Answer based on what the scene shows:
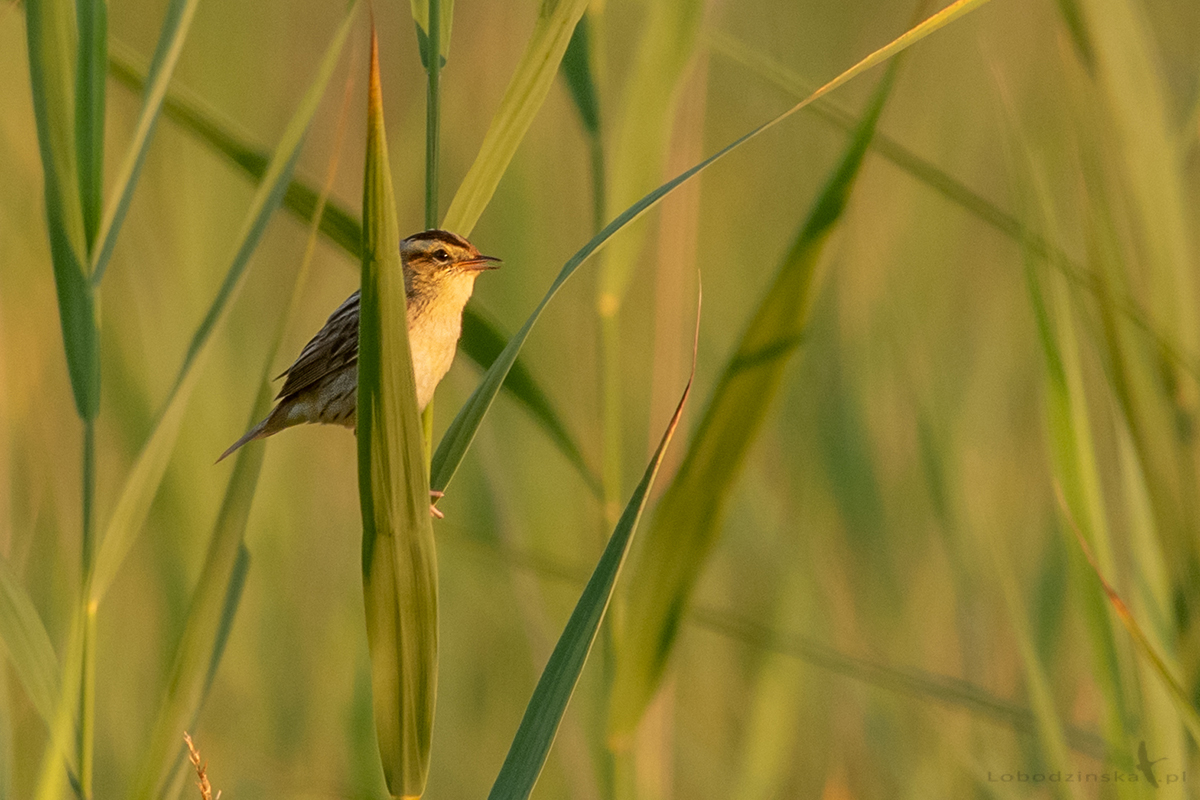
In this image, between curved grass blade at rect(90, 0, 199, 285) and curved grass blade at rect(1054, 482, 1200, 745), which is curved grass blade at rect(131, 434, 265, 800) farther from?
curved grass blade at rect(1054, 482, 1200, 745)

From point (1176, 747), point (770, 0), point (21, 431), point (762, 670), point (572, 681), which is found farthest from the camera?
point (770, 0)

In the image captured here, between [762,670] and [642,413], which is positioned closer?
[762,670]

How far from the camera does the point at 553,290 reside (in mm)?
1397

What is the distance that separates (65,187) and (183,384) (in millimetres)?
346

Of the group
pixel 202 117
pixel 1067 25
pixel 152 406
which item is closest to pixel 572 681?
pixel 202 117

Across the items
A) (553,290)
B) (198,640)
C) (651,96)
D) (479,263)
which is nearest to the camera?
(553,290)

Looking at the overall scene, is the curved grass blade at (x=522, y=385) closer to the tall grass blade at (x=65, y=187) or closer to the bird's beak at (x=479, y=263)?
the tall grass blade at (x=65, y=187)

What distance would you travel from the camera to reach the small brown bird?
8.71ft

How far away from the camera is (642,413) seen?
3.79 meters

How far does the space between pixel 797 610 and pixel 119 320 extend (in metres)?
1.80

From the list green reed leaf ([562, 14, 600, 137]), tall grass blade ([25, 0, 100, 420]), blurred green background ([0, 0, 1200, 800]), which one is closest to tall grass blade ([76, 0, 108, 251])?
tall grass blade ([25, 0, 100, 420])

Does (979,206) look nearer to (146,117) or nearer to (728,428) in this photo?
(728,428)

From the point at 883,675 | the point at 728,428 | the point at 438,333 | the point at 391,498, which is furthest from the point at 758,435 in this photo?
the point at 438,333

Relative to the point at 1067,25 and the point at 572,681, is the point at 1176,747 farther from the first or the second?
the point at 1067,25
